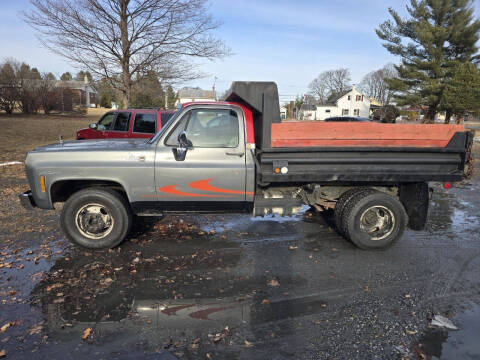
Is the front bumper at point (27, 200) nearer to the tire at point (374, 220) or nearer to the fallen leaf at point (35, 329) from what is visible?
the fallen leaf at point (35, 329)

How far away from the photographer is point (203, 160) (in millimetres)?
4582

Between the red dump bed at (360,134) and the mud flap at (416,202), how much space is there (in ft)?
2.29

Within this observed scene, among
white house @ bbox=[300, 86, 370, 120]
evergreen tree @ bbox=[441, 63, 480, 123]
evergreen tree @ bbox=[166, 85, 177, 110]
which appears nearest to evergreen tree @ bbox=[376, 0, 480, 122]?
evergreen tree @ bbox=[441, 63, 480, 123]

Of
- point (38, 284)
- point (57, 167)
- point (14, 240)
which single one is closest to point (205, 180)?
point (57, 167)

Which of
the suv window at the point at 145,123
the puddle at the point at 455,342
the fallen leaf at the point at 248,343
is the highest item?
the suv window at the point at 145,123

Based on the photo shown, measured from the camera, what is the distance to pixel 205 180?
15.1 ft

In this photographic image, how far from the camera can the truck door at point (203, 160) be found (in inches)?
180

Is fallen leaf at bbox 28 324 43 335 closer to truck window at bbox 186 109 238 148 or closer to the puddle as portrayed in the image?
truck window at bbox 186 109 238 148

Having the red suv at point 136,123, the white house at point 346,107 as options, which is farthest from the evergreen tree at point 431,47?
the white house at point 346,107

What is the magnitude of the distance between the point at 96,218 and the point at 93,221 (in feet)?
0.18

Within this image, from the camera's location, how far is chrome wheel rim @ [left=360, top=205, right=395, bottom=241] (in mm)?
4914

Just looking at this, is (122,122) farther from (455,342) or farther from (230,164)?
(455,342)

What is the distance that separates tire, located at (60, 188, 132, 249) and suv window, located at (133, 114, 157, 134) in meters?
4.89

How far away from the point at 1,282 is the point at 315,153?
4049 mm
